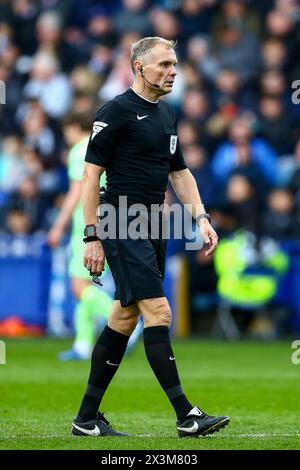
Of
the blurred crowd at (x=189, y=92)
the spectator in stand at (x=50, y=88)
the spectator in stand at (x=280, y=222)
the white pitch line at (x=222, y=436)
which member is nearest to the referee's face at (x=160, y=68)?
the white pitch line at (x=222, y=436)

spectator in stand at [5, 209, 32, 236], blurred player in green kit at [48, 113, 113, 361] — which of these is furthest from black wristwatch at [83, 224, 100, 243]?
spectator in stand at [5, 209, 32, 236]

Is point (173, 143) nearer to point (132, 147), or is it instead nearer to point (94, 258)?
point (132, 147)

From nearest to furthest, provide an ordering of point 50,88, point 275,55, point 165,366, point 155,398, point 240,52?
point 165,366 < point 155,398 < point 275,55 < point 240,52 < point 50,88

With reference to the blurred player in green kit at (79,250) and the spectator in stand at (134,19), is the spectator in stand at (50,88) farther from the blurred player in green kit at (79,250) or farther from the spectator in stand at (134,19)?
the blurred player in green kit at (79,250)

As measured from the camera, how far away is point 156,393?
9.85 metres

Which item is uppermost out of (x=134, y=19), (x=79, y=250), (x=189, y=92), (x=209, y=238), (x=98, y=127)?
(x=134, y=19)

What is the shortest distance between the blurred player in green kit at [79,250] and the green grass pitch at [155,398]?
426 millimetres

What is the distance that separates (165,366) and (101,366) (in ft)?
1.54

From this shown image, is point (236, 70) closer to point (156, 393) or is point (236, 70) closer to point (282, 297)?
point (282, 297)

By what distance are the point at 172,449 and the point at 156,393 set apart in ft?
11.3

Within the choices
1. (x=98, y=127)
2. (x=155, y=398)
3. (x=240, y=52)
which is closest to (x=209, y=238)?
(x=98, y=127)

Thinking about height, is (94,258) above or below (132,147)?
below

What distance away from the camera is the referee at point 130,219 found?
702cm

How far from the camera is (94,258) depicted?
7055 mm
